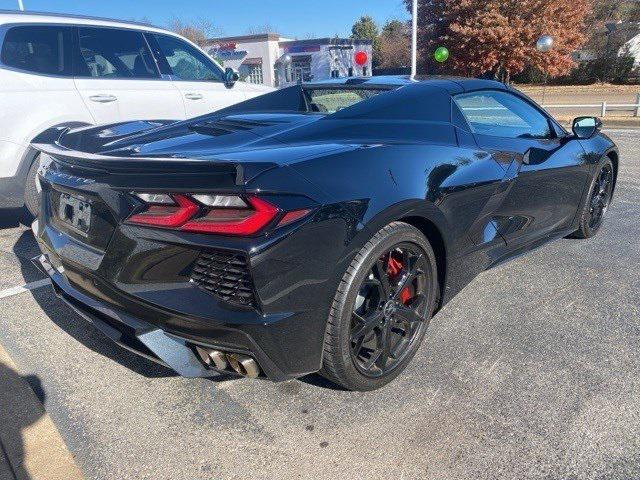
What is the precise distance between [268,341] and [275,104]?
2.01m

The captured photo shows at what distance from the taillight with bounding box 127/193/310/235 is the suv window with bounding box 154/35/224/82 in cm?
421

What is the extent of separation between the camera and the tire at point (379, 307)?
195 cm

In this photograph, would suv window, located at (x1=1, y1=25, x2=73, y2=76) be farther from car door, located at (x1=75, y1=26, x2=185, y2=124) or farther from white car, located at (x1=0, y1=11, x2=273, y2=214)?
car door, located at (x1=75, y1=26, x2=185, y2=124)

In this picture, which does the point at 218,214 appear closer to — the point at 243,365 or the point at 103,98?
the point at 243,365

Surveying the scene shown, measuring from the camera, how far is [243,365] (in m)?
1.81

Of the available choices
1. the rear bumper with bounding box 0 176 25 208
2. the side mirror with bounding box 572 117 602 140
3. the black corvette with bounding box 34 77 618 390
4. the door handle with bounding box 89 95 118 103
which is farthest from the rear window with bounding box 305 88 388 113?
the rear bumper with bounding box 0 176 25 208

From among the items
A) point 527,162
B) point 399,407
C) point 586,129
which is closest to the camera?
point 399,407

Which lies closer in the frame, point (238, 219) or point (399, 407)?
point (238, 219)

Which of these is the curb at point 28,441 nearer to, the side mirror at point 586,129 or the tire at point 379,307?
the tire at point 379,307

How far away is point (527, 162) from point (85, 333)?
2819 millimetres

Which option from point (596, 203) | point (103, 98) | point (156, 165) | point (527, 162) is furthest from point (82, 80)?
point (596, 203)

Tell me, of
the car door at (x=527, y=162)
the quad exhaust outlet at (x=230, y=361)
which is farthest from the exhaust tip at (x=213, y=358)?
the car door at (x=527, y=162)

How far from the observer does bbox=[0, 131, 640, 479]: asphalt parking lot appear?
187cm

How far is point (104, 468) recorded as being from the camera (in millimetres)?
1851
